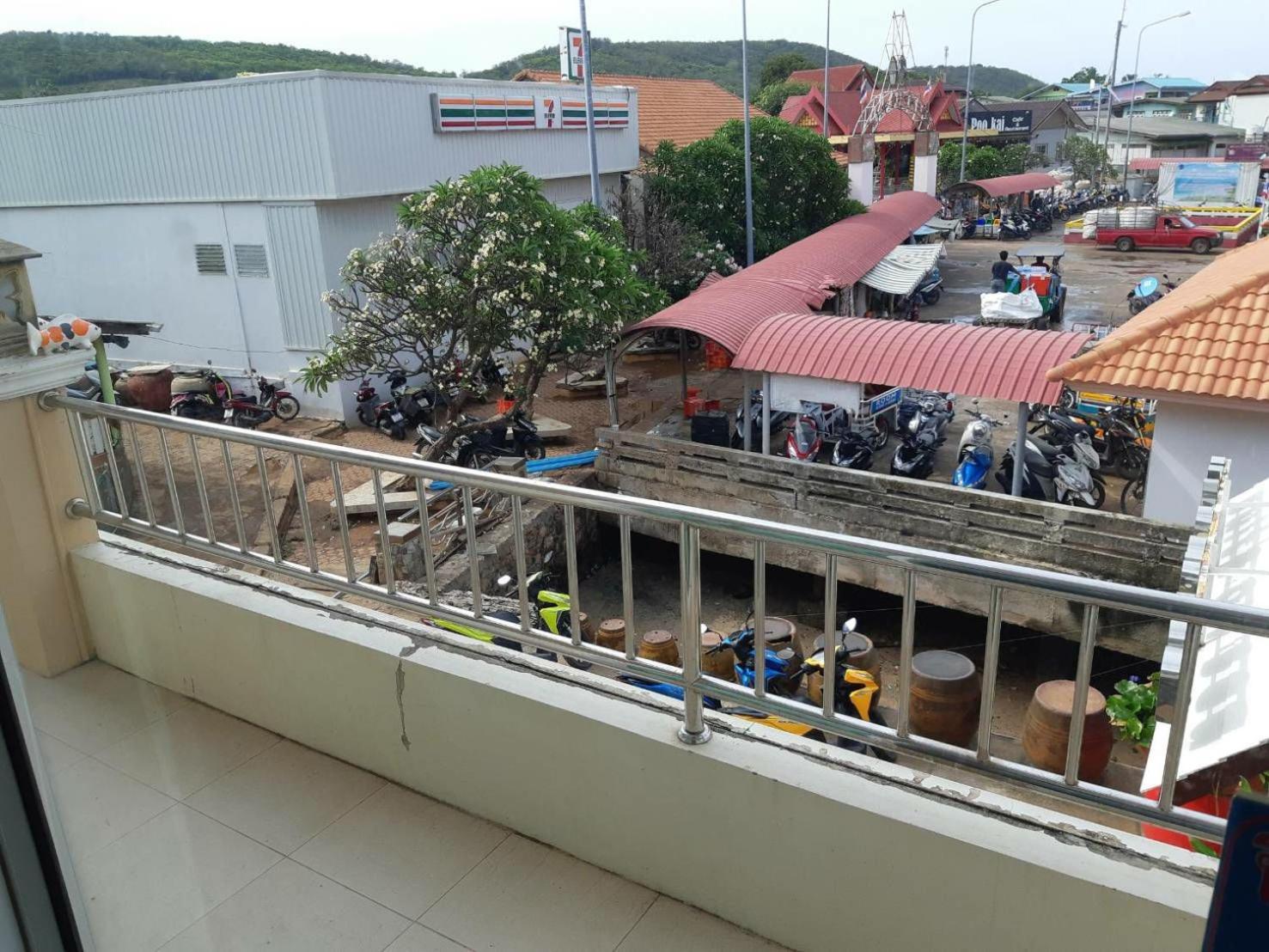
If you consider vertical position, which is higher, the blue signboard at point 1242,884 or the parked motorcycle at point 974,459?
the blue signboard at point 1242,884

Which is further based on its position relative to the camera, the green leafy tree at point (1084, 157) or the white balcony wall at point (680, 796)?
the green leafy tree at point (1084, 157)

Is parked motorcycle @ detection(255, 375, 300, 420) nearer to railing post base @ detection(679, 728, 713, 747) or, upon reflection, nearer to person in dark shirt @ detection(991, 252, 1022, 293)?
railing post base @ detection(679, 728, 713, 747)

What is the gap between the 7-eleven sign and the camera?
19250 millimetres

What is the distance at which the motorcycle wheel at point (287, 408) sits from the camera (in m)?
12.7

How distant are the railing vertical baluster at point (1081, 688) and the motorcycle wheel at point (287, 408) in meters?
12.2

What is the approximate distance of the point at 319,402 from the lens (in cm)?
1286

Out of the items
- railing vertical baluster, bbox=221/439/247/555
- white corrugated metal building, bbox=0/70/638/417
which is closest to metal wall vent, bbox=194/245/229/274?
white corrugated metal building, bbox=0/70/638/417

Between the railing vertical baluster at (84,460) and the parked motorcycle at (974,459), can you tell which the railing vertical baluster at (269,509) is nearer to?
the railing vertical baluster at (84,460)

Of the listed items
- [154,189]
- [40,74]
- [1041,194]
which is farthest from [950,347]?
[1041,194]

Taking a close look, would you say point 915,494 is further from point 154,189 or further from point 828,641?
point 154,189

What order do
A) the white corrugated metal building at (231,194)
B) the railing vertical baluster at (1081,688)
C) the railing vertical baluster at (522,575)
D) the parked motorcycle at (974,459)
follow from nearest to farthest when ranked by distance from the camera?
the railing vertical baluster at (1081,688) → the railing vertical baluster at (522,575) → the parked motorcycle at (974,459) → the white corrugated metal building at (231,194)

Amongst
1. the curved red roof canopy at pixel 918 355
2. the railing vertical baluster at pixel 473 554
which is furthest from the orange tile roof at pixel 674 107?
the railing vertical baluster at pixel 473 554

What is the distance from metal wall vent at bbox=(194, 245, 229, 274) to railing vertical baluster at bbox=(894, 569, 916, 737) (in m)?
12.9

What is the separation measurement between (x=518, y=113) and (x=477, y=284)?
6667 mm
